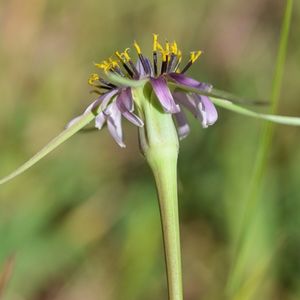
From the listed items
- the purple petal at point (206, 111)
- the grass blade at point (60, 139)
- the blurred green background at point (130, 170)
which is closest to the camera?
the grass blade at point (60, 139)

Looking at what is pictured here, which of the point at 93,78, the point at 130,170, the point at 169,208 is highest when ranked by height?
the point at 130,170

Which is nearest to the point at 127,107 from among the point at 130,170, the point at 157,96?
the point at 157,96

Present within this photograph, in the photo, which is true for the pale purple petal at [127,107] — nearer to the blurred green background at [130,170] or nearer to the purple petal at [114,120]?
the purple petal at [114,120]

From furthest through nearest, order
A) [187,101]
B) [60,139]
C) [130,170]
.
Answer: [130,170], [187,101], [60,139]

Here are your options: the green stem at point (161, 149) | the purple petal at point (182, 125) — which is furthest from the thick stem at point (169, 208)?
the purple petal at point (182, 125)

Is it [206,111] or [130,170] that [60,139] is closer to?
[206,111]

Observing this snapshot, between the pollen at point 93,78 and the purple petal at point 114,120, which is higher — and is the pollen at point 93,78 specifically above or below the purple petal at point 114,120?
above

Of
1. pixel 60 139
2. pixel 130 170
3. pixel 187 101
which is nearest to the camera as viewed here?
pixel 60 139
